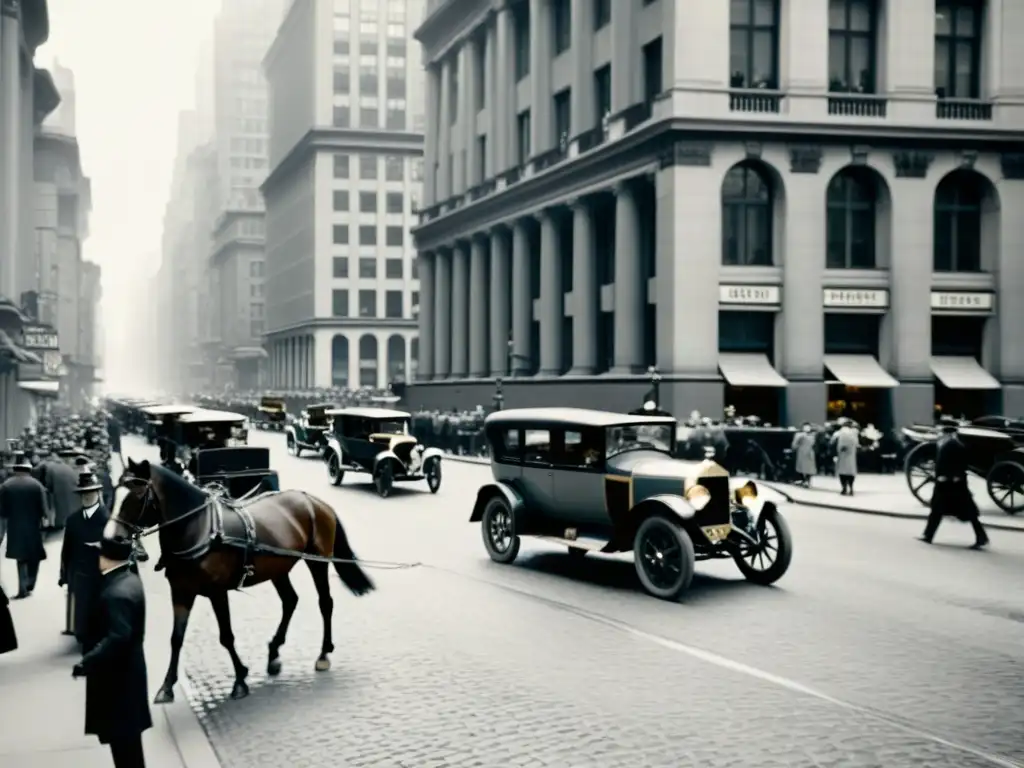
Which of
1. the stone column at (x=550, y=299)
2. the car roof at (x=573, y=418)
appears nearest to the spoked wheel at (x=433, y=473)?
the car roof at (x=573, y=418)

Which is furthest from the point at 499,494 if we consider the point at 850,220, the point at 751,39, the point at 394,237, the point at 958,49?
the point at 394,237

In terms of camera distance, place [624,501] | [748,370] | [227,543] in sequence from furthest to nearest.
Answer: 1. [748,370]
2. [624,501]
3. [227,543]

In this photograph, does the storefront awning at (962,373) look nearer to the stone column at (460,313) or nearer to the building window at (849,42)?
the building window at (849,42)

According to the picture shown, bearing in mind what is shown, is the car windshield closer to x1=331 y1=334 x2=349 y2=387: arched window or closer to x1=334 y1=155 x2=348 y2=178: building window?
x1=331 y1=334 x2=349 y2=387: arched window

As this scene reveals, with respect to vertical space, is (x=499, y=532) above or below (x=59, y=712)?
above

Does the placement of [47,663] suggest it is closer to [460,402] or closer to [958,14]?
[958,14]

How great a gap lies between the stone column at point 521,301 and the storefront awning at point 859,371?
18.3m

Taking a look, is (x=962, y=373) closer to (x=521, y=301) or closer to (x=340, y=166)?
(x=521, y=301)

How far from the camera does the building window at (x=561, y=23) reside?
52.2m

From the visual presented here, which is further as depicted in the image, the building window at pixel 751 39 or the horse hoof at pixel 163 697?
the building window at pixel 751 39

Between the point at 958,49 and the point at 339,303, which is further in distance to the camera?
the point at 339,303

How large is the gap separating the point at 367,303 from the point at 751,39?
7850cm

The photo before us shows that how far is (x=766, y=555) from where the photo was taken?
14.1 meters

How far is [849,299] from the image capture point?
39875mm
